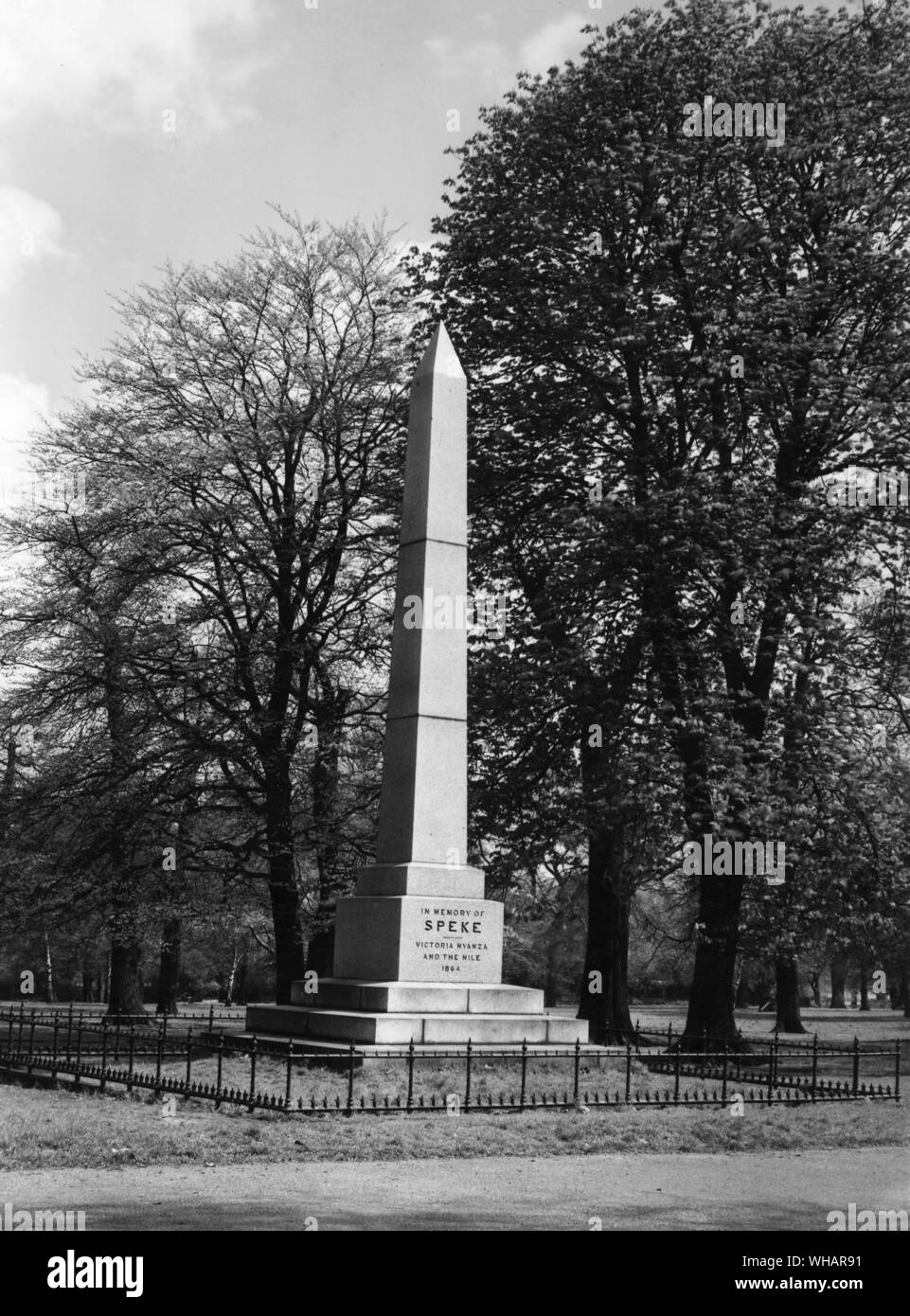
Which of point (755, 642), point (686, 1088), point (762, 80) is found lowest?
point (686, 1088)

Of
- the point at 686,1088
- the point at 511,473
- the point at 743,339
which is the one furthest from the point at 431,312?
the point at 686,1088

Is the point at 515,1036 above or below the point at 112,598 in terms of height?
below

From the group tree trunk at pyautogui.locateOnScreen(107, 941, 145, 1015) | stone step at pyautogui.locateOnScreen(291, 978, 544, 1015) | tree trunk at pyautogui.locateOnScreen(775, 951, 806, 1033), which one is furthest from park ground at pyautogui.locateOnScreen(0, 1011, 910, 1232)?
tree trunk at pyautogui.locateOnScreen(775, 951, 806, 1033)

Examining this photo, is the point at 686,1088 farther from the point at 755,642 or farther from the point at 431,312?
the point at 431,312

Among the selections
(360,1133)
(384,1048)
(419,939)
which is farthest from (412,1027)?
(360,1133)

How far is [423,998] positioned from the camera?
15.4 meters

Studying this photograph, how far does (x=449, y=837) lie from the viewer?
16.9 metres

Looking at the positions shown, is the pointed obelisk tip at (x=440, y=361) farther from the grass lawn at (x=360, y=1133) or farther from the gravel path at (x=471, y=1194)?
the gravel path at (x=471, y=1194)

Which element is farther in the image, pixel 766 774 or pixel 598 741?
pixel 598 741

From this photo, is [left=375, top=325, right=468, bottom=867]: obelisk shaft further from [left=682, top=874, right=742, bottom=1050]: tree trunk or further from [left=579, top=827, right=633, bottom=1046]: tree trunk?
[left=579, top=827, right=633, bottom=1046]: tree trunk

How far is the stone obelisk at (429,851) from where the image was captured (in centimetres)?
1573

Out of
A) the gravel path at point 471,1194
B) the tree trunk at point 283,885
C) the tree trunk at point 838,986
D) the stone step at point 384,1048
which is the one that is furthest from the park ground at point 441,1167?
the tree trunk at point 838,986

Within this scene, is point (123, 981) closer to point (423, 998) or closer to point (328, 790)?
point (328, 790)

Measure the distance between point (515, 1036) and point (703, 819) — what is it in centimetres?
549
